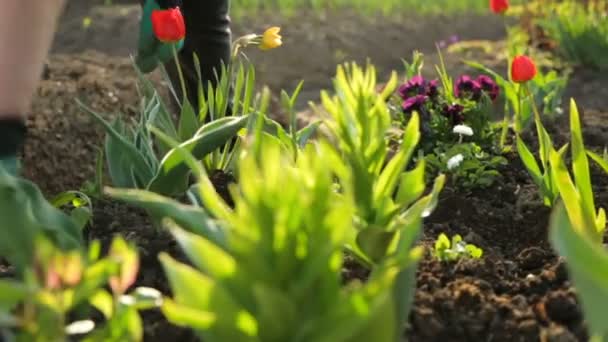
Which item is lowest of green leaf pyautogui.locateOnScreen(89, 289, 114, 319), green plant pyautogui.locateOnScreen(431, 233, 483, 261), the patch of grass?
the patch of grass

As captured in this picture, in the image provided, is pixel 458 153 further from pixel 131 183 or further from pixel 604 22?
pixel 604 22

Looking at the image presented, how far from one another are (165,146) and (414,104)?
0.67 m

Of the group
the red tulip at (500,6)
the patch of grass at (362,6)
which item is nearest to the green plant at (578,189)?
the red tulip at (500,6)

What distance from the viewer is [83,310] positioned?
1321 mm

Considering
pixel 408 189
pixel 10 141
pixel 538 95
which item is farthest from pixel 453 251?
pixel 538 95

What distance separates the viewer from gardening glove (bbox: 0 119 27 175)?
56.8 inches

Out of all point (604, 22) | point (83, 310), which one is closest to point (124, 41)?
point (604, 22)

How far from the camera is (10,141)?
4.83ft

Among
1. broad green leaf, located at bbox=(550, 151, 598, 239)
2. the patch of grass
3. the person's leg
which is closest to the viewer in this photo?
the person's leg

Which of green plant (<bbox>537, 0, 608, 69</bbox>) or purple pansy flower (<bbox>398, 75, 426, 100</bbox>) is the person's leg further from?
green plant (<bbox>537, 0, 608, 69</bbox>)

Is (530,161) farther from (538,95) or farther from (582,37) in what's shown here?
(582,37)

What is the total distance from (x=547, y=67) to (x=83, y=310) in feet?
12.6

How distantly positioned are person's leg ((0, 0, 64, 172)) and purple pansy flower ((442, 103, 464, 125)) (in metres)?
1.23

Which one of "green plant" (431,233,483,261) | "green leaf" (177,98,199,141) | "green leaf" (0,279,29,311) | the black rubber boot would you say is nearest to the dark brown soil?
"green plant" (431,233,483,261)
